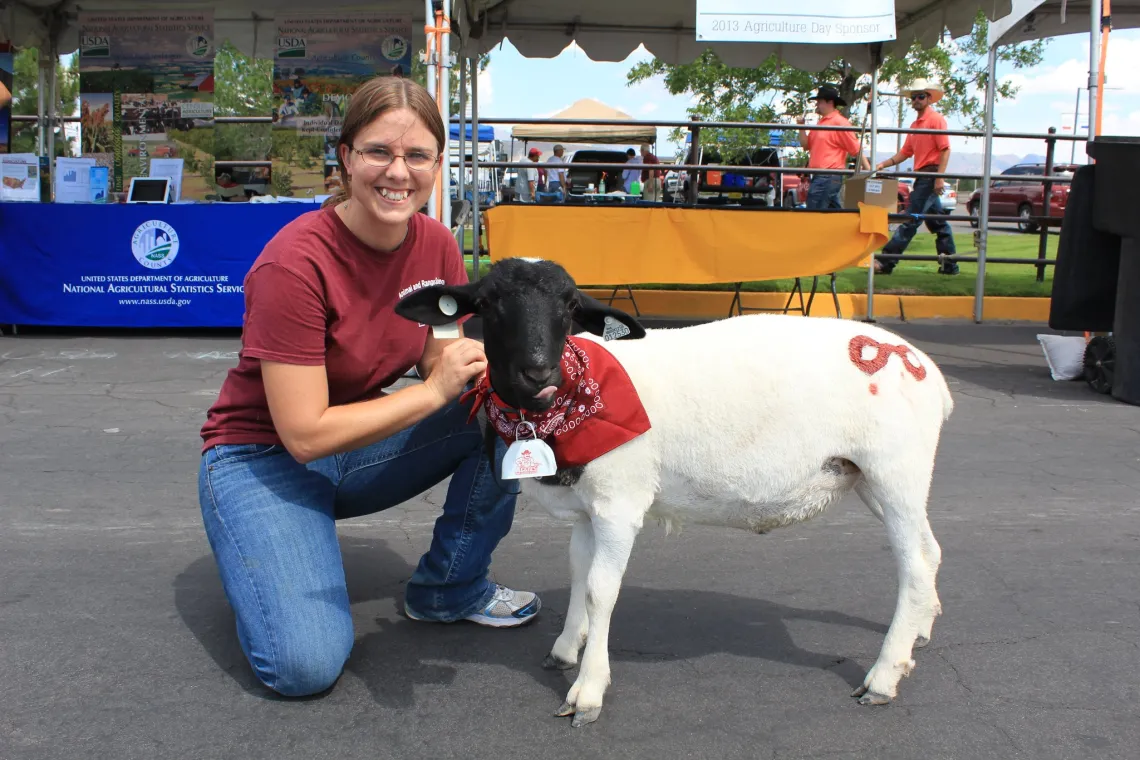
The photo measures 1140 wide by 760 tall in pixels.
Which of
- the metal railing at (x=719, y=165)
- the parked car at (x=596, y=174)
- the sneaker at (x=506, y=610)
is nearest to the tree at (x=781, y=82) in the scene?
the parked car at (x=596, y=174)

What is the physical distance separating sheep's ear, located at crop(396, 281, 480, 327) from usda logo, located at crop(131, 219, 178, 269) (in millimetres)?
6962

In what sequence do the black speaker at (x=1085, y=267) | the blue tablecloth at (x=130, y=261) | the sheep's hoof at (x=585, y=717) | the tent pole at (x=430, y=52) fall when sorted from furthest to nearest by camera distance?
the blue tablecloth at (x=130, y=261) → the tent pole at (x=430, y=52) → the black speaker at (x=1085, y=267) → the sheep's hoof at (x=585, y=717)

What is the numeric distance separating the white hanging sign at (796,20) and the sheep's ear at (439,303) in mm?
6057

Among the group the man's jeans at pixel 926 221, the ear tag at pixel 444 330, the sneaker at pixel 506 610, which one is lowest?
the sneaker at pixel 506 610

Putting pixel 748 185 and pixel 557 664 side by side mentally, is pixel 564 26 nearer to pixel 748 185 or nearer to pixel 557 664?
pixel 748 185

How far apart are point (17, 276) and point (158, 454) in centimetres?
468

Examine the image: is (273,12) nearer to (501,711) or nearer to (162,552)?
(162,552)

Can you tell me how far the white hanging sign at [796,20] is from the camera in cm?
822

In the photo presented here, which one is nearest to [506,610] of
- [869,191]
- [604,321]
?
[604,321]

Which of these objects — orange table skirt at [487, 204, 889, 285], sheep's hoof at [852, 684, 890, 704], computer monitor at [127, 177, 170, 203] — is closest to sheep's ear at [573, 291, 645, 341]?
sheep's hoof at [852, 684, 890, 704]

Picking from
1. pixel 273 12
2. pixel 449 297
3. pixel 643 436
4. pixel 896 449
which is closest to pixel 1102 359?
pixel 896 449

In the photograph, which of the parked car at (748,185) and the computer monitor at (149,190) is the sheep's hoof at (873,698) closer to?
the parked car at (748,185)

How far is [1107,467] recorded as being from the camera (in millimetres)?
5555

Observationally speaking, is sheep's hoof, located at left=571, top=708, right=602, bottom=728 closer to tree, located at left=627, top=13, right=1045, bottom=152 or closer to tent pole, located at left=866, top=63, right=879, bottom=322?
Answer: tent pole, located at left=866, top=63, right=879, bottom=322
